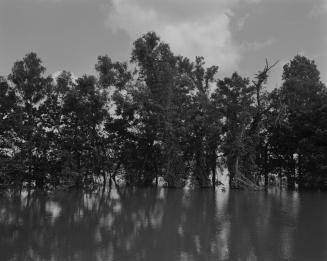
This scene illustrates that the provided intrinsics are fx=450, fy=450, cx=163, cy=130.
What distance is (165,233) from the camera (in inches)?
496

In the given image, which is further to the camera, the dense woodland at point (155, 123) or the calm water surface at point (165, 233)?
the dense woodland at point (155, 123)

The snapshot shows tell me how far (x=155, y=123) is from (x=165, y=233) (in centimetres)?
2112

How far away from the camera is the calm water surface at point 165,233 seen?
32.4ft

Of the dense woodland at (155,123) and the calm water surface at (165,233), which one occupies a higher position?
the dense woodland at (155,123)

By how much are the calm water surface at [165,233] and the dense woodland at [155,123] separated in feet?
42.4

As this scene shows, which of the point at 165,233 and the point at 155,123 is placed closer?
the point at 165,233

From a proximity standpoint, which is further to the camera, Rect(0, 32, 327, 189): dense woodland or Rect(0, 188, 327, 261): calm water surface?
Rect(0, 32, 327, 189): dense woodland

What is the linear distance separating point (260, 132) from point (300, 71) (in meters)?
5.82

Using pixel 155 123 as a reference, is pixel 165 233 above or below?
below

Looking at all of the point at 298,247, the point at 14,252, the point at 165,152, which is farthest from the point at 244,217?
the point at 165,152

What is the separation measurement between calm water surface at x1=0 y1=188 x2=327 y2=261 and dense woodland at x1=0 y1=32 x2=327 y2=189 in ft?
42.4

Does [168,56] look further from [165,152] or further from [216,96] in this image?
[165,152]

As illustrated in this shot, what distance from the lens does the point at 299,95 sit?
3412cm

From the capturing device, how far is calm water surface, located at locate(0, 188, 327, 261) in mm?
9891
